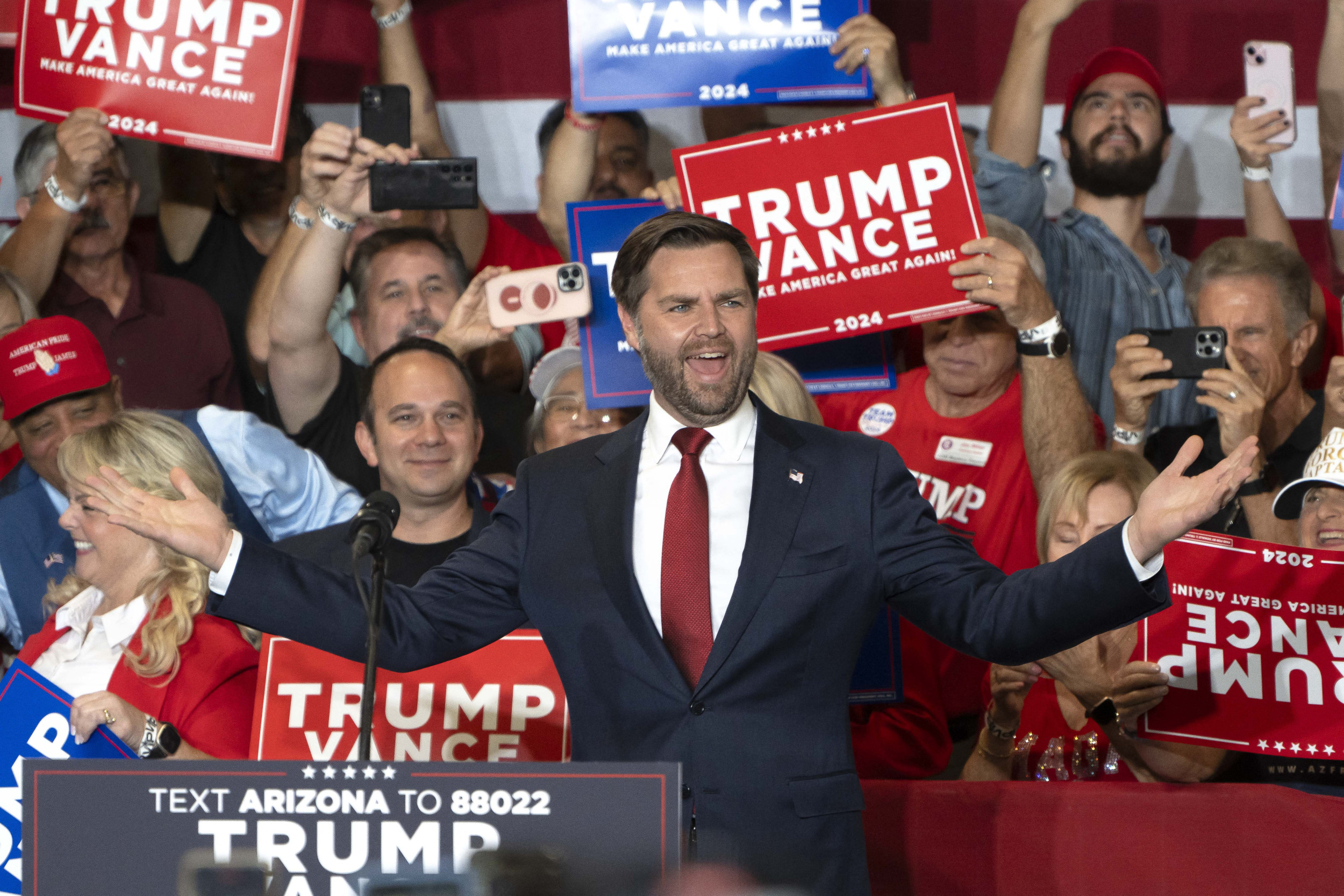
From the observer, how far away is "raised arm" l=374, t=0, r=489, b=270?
449 centimetres

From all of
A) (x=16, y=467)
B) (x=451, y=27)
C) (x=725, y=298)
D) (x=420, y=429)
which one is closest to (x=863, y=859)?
(x=725, y=298)

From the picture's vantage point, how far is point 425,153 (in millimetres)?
4410

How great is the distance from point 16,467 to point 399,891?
109 inches

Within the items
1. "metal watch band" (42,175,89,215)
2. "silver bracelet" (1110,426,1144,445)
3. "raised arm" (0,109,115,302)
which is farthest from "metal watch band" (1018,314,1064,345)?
"metal watch band" (42,175,89,215)

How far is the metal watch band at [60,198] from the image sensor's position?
4.08 metres

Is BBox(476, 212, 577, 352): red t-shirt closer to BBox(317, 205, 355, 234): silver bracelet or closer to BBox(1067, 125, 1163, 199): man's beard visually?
BBox(317, 205, 355, 234): silver bracelet

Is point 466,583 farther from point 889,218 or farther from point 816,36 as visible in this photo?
point 816,36

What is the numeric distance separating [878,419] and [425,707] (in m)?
1.52

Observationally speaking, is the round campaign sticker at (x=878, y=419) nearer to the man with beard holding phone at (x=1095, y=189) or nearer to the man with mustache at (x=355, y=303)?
the man with beard holding phone at (x=1095, y=189)

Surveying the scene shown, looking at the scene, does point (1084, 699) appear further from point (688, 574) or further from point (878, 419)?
point (878, 419)

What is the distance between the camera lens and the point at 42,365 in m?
3.64

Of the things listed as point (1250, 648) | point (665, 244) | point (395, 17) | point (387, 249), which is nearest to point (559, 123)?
point (395, 17)

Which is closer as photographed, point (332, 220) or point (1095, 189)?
point (332, 220)

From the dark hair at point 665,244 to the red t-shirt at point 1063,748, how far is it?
124 centimetres
